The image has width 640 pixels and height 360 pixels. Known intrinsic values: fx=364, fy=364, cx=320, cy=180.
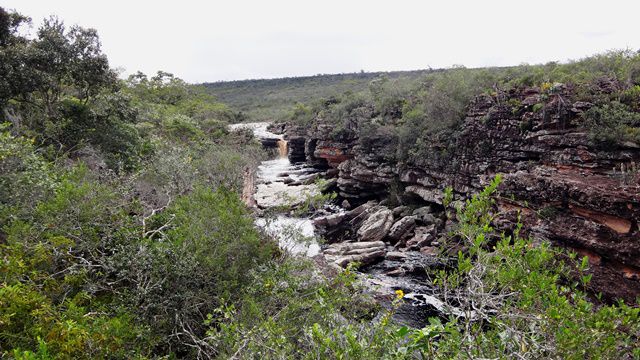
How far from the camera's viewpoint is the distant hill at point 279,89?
8206cm

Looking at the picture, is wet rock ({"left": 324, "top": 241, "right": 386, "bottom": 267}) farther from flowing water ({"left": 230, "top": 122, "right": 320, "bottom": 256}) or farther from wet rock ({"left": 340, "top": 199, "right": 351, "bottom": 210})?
wet rock ({"left": 340, "top": 199, "right": 351, "bottom": 210})

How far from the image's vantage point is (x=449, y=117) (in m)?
21.7

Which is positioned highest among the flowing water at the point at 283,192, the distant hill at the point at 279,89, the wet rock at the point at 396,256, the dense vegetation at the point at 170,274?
the distant hill at the point at 279,89

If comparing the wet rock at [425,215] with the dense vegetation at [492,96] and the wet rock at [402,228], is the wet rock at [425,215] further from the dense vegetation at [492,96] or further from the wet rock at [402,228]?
the dense vegetation at [492,96]

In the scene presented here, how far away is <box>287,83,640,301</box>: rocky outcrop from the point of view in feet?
35.8

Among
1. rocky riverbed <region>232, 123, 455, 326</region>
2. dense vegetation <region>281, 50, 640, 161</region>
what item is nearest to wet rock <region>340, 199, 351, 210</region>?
rocky riverbed <region>232, 123, 455, 326</region>

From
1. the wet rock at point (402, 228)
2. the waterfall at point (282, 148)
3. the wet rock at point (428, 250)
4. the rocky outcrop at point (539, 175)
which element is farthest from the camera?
the waterfall at point (282, 148)

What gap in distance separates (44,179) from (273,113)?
199 feet

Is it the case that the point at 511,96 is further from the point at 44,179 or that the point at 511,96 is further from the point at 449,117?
the point at 44,179

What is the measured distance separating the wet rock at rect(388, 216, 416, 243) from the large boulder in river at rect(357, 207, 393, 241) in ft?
1.34

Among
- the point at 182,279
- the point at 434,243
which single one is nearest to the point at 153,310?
the point at 182,279

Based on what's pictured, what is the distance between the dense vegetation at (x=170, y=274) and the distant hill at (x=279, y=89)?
6547 cm

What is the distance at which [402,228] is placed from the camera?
65.8 ft

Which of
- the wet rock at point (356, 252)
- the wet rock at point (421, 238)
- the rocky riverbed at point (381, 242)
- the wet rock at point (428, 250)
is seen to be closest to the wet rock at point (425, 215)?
the rocky riverbed at point (381, 242)
